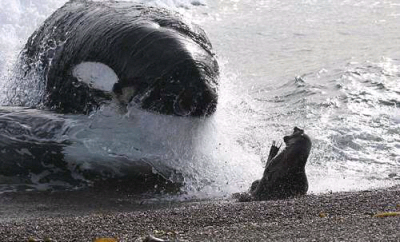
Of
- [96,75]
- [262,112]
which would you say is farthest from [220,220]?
[262,112]

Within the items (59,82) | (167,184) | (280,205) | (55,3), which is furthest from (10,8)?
(280,205)

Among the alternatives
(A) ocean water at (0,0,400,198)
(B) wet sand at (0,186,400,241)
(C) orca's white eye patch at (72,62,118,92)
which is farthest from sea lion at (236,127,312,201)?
(C) orca's white eye patch at (72,62,118,92)

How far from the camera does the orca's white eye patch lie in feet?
23.8

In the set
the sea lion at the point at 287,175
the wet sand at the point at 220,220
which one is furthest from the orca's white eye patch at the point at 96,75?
the sea lion at the point at 287,175

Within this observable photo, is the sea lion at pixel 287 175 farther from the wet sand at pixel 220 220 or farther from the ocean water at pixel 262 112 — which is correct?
the ocean water at pixel 262 112

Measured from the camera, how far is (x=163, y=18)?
7691mm

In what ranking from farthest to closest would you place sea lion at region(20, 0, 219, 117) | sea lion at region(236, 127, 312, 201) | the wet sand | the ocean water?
the ocean water < sea lion at region(20, 0, 219, 117) < sea lion at region(236, 127, 312, 201) < the wet sand

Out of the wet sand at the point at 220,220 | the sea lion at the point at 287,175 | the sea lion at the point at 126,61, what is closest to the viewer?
the wet sand at the point at 220,220

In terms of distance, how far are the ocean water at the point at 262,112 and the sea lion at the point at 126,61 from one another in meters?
0.21

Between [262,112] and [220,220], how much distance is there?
5.61m

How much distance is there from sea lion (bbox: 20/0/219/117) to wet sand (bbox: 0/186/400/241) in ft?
3.19

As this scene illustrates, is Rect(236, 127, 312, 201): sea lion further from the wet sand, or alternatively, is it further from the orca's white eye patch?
the orca's white eye patch

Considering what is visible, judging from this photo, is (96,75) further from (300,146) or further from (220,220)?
(220,220)

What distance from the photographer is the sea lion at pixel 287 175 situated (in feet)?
21.3
